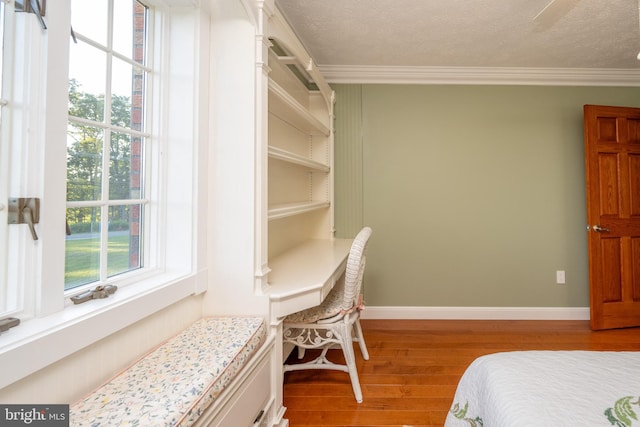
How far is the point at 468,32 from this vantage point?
2.28 meters

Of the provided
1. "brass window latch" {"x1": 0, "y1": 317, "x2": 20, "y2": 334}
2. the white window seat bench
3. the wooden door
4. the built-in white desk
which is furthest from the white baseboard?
"brass window latch" {"x1": 0, "y1": 317, "x2": 20, "y2": 334}

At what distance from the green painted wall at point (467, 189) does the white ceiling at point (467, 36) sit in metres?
0.22

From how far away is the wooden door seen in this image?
107 inches

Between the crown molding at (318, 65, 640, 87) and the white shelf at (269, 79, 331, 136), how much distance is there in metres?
0.64

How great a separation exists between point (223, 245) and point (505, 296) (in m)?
2.83

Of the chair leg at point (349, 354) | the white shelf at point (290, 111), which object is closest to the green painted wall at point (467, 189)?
the white shelf at point (290, 111)

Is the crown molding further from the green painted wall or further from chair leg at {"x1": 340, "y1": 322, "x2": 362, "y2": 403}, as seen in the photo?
chair leg at {"x1": 340, "y1": 322, "x2": 362, "y2": 403}

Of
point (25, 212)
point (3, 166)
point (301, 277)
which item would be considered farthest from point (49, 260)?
point (301, 277)

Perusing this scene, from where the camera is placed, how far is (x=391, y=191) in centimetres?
302

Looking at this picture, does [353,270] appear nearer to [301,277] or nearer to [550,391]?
[301,277]

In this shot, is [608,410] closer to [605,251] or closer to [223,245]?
[223,245]

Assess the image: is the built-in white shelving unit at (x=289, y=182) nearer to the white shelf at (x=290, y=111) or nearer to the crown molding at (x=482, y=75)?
the white shelf at (x=290, y=111)

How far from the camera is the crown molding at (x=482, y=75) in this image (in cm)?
290

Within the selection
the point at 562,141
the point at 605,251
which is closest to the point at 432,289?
the point at 605,251
